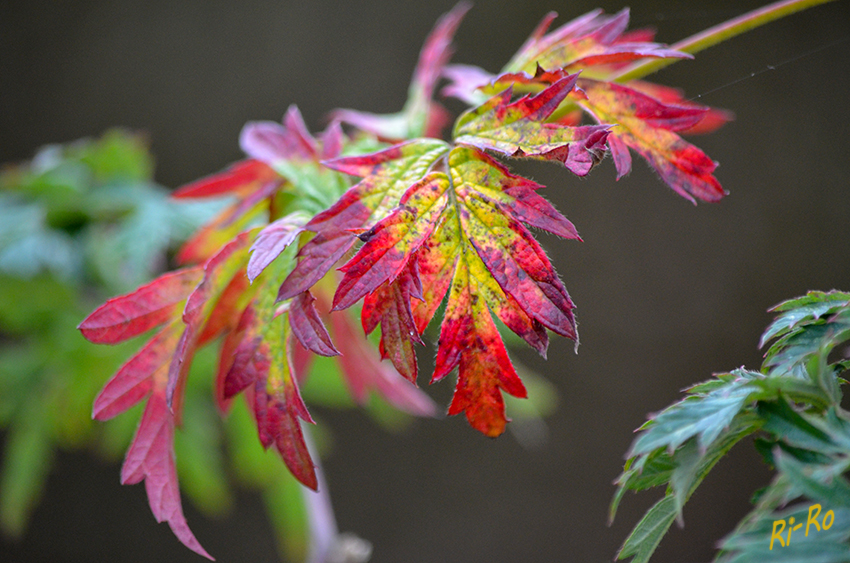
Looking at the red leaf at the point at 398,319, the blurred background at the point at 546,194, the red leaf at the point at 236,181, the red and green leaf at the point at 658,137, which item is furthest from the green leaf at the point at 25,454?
the blurred background at the point at 546,194

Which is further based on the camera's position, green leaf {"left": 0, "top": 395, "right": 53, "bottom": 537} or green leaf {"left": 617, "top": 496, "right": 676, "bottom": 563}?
green leaf {"left": 0, "top": 395, "right": 53, "bottom": 537}

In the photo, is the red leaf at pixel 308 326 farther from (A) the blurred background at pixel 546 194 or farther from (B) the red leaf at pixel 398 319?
(A) the blurred background at pixel 546 194

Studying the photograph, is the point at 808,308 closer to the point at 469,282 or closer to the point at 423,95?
the point at 469,282

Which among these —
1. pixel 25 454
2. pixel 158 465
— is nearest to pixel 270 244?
pixel 158 465

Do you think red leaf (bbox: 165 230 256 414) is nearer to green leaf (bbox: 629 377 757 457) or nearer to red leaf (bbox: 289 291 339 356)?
red leaf (bbox: 289 291 339 356)

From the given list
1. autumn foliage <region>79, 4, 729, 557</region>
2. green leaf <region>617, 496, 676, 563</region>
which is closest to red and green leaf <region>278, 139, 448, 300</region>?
autumn foliage <region>79, 4, 729, 557</region>

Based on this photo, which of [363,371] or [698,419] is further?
[363,371]

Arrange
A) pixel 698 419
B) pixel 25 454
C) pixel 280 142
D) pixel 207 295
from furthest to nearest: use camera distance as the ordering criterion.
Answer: pixel 25 454
pixel 280 142
pixel 207 295
pixel 698 419
